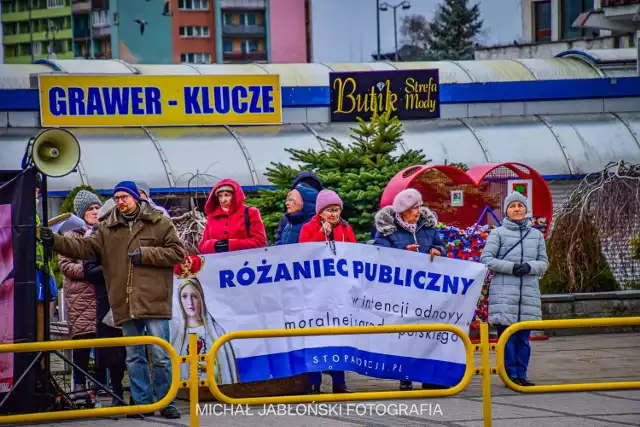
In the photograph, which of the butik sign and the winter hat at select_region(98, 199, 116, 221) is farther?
the butik sign

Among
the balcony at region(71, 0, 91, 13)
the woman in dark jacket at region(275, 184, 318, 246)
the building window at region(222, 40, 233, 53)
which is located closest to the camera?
the woman in dark jacket at region(275, 184, 318, 246)

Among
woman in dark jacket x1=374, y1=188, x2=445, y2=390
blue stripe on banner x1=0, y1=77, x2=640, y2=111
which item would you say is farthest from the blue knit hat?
blue stripe on banner x1=0, y1=77, x2=640, y2=111

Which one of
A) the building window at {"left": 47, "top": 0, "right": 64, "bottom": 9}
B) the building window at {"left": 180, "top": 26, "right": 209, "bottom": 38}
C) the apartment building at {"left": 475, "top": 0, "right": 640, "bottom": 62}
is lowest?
the apartment building at {"left": 475, "top": 0, "right": 640, "bottom": 62}

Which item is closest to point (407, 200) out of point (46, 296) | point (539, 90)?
point (46, 296)

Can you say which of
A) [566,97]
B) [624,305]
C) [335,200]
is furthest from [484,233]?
[566,97]

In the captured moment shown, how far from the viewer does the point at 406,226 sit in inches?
457

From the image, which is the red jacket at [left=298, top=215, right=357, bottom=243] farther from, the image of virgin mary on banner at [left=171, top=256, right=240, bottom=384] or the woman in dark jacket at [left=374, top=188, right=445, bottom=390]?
the image of virgin mary on banner at [left=171, top=256, right=240, bottom=384]

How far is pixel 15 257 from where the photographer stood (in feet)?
33.7

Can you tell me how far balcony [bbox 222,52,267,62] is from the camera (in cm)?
12019

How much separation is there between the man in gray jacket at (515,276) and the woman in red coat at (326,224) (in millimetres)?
1460

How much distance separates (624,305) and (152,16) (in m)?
94.3

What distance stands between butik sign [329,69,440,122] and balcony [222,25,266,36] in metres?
92.5

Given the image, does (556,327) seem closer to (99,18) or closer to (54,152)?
(54,152)

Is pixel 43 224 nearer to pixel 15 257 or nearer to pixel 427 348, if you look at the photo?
pixel 15 257
